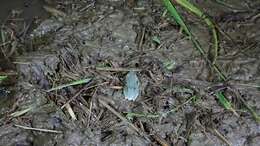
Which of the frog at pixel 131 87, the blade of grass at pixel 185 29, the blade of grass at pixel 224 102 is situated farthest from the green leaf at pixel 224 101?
the frog at pixel 131 87

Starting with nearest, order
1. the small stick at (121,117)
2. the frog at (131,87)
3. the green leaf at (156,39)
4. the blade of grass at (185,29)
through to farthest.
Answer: the small stick at (121,117) < the frog at (131,87) < the blade of grass at (185,29) < the green leaf at (156,39)

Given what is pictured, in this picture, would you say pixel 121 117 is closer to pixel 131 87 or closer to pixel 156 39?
pixel 131 87

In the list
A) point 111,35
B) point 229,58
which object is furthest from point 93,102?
point 229,58

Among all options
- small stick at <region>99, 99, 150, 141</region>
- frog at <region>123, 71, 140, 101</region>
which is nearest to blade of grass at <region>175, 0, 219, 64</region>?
frog at <region>123, 71, 140, 101</region>

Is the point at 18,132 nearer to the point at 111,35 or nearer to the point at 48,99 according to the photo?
the point at 48,99

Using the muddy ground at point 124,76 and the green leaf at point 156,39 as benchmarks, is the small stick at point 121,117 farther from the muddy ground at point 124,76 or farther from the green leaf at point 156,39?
the green leaf at point 156,39

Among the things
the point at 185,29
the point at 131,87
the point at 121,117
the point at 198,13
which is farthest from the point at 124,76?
the point at 198,13

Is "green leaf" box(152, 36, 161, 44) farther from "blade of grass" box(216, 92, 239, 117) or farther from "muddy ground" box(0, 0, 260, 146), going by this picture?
"blade of grass" box(216, 92, 239, 117)

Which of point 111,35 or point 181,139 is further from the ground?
point 111,35
